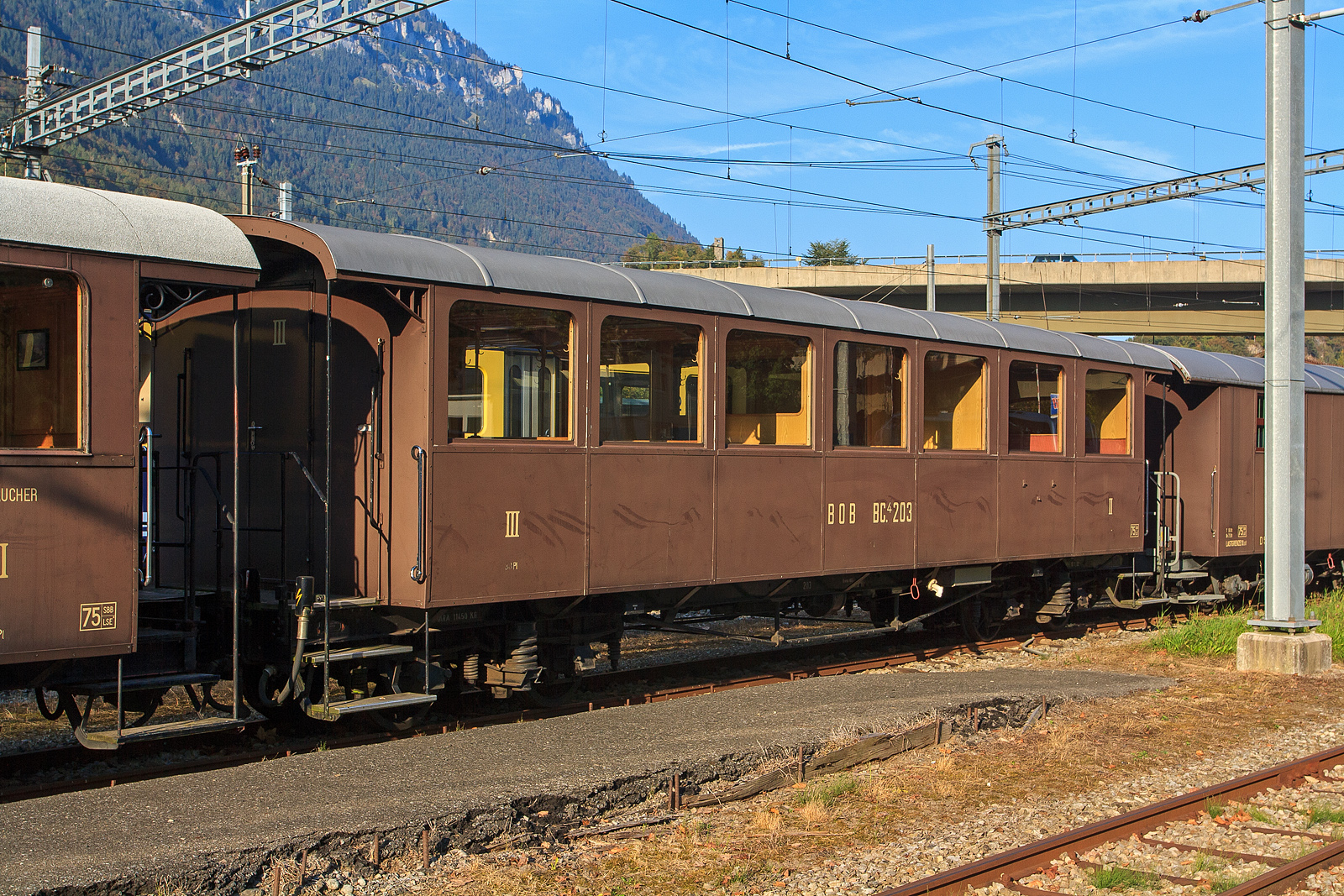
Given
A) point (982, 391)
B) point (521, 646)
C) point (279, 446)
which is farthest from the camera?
point (982, 391)

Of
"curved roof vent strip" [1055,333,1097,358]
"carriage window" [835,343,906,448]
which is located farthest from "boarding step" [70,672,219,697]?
"curved roof vent strip" [1055,333,1097,358]

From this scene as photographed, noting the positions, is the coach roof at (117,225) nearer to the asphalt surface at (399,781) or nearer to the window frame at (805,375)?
the asphalt surface at (399,781)

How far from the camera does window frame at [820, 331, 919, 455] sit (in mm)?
10219

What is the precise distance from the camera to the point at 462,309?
7777mm

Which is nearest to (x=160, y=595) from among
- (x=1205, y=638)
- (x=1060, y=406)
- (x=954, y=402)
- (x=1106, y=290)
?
(x=954, y=402)

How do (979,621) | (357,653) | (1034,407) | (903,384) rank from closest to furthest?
(357,653) < (903,384) < (1034,407) < (979,621)

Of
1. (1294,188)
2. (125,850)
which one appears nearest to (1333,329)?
(1294,188)

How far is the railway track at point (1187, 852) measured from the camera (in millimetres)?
5324

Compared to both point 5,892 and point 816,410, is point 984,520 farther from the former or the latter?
point 5,892

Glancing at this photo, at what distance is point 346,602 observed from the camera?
7.48 m

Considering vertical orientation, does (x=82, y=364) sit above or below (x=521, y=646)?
above

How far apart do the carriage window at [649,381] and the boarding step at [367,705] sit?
218cm

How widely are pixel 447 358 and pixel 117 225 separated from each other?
6.74 ft

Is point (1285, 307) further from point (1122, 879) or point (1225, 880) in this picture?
point (1122, 879)
